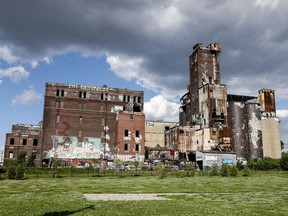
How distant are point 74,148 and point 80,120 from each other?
8045 millimetres

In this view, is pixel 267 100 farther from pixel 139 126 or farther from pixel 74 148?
pixel 74 148

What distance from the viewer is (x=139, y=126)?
79.0 meters

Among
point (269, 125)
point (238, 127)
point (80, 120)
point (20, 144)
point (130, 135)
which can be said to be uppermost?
point (269, 125)

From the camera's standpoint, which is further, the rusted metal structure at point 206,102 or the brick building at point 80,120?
the rusted metal structure at point 206,102

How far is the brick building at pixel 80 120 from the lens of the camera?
75688mm

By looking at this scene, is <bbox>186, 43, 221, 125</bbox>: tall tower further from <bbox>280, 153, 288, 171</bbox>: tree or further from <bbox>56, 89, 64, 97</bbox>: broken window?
<bbox>56, 89, 64, 97</bbox>: broken window

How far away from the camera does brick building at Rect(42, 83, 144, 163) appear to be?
75.7 m

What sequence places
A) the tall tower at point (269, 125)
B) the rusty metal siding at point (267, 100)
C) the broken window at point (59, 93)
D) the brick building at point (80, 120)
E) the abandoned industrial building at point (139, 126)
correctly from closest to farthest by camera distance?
the brick building at point (80, 120), the abandoned industrial building at point (139, 126), the broken window at point (59, 93), the tall tower at point (269, 125), the rusty metal siding at point (267, 100)

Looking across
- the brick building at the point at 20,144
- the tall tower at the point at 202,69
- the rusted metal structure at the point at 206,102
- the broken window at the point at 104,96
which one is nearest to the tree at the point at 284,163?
the rusted metal structure at the point at 206,102

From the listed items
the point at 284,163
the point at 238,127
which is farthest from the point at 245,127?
the point at 284,163

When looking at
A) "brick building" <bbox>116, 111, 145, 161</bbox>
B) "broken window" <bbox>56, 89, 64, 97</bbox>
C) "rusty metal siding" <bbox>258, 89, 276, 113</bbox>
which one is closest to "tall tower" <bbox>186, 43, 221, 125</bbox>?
"brick building" <bbox>116, 111, 145, 161</bbox>

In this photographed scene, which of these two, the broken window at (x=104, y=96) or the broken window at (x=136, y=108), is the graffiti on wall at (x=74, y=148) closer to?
the broken window at (x=104, y=96)

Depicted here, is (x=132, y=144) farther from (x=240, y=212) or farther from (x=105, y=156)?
(x=240, y=212)

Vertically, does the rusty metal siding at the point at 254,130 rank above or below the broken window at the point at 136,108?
below
